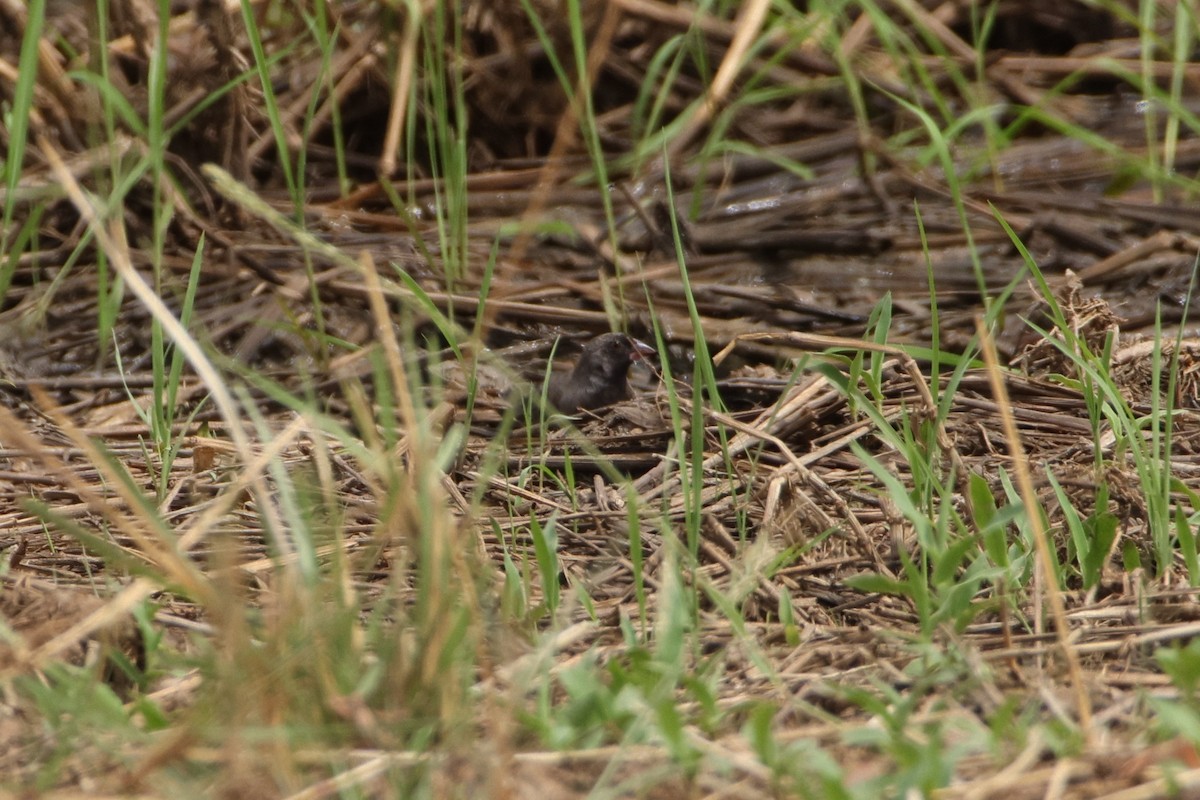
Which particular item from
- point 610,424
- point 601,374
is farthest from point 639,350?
point 610,424

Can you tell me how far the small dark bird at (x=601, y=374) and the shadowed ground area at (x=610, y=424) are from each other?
4.7 inches

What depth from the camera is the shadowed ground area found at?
1976 mm

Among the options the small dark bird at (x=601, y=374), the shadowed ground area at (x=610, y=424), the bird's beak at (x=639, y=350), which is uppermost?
the shadowed ground area at (x=610, y=424)

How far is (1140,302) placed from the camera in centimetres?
462

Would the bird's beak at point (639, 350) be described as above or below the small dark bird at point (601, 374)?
above

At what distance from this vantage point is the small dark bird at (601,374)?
4359mm

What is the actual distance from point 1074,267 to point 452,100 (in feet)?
8.70

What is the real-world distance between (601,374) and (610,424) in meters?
0.40

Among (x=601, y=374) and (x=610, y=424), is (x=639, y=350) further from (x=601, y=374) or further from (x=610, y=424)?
(x=610, y=424)

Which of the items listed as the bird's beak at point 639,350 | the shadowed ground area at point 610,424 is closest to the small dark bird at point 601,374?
the bird's beak at point 639,350

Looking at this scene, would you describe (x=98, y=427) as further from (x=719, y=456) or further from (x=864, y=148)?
(x=864, y=148)

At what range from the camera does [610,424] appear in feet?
13.3

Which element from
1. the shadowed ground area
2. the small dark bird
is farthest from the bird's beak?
the shadowed ground area

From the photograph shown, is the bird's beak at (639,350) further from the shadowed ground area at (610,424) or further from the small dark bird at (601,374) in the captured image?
the shadowed ground area at (610,424)
